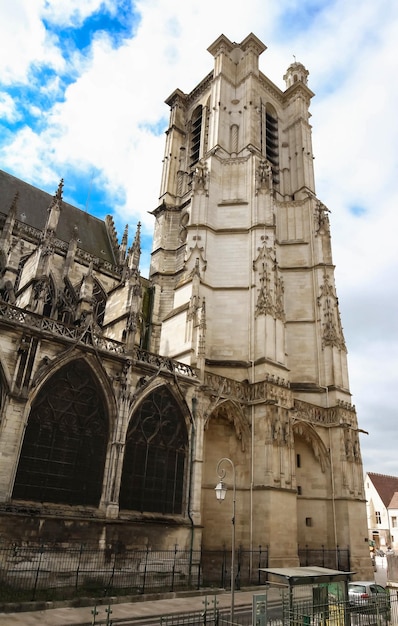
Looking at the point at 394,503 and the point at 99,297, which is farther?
the point at 394,503

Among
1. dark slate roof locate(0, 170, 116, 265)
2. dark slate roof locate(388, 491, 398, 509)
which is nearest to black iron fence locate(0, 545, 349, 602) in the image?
dark slate roof locate(0, 170, 116, 265)

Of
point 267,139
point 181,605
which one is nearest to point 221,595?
point 181,605

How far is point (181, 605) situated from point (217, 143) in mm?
23136

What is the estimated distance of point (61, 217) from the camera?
2880 centimetres

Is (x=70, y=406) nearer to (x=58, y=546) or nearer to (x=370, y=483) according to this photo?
(x=58, y=546)

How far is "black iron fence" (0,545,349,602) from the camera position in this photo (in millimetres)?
11258

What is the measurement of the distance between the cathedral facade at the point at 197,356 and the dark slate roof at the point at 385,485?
25.1 metres

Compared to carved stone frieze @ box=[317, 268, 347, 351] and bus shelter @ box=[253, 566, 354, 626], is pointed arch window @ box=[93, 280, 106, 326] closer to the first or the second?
carved stone frieze @ box=[317, 268, 347, 351]

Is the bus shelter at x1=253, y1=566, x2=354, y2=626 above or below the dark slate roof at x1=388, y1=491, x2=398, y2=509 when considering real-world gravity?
below

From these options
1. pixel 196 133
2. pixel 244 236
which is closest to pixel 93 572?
pixel 244 236

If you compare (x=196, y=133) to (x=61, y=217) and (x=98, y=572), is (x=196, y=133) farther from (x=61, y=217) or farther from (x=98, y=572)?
(x=98, y=572)

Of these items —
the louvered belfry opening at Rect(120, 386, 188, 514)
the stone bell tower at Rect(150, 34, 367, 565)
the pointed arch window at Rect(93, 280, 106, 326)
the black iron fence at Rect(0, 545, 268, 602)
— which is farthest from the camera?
the pointed arch window at Rect(93, 280, 106, 326)

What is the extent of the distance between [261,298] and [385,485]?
32188 mm

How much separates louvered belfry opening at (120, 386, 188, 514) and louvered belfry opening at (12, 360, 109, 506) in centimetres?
108
